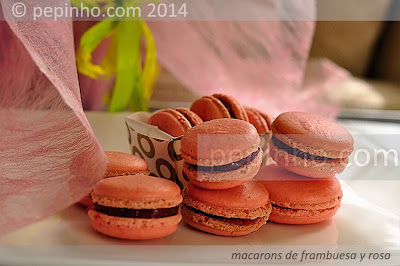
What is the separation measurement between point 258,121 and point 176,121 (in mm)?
114

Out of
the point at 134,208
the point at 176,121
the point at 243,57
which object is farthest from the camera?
the point at 243,57

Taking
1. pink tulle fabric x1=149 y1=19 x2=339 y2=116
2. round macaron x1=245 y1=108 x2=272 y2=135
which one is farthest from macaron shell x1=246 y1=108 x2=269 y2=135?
pink tulle fabric x1=149 y1=19 x2=339 y2=116

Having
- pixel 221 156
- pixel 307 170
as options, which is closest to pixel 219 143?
pixel 221 156

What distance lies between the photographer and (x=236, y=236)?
0.52 metres

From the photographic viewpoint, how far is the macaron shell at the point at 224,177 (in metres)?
0.51

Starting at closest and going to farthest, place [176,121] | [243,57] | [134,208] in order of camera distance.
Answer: [134,208] < [176,121] < [243,57]

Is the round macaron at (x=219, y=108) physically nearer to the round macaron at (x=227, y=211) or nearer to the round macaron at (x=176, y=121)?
the round macaron at (x=176, y=121)

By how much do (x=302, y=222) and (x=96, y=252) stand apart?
230 millimetres

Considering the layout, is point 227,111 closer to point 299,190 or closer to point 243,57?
point 299,190

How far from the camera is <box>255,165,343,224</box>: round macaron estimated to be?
1.83 ft

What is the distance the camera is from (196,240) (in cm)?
51

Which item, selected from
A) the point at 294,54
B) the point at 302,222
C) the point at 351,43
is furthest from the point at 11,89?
the point at 351,43

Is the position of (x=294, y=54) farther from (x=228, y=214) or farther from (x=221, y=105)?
(x=228, y=214)

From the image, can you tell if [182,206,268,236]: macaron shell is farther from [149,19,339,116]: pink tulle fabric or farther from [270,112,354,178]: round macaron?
[149,19,339,116]: pink tulle fabric
